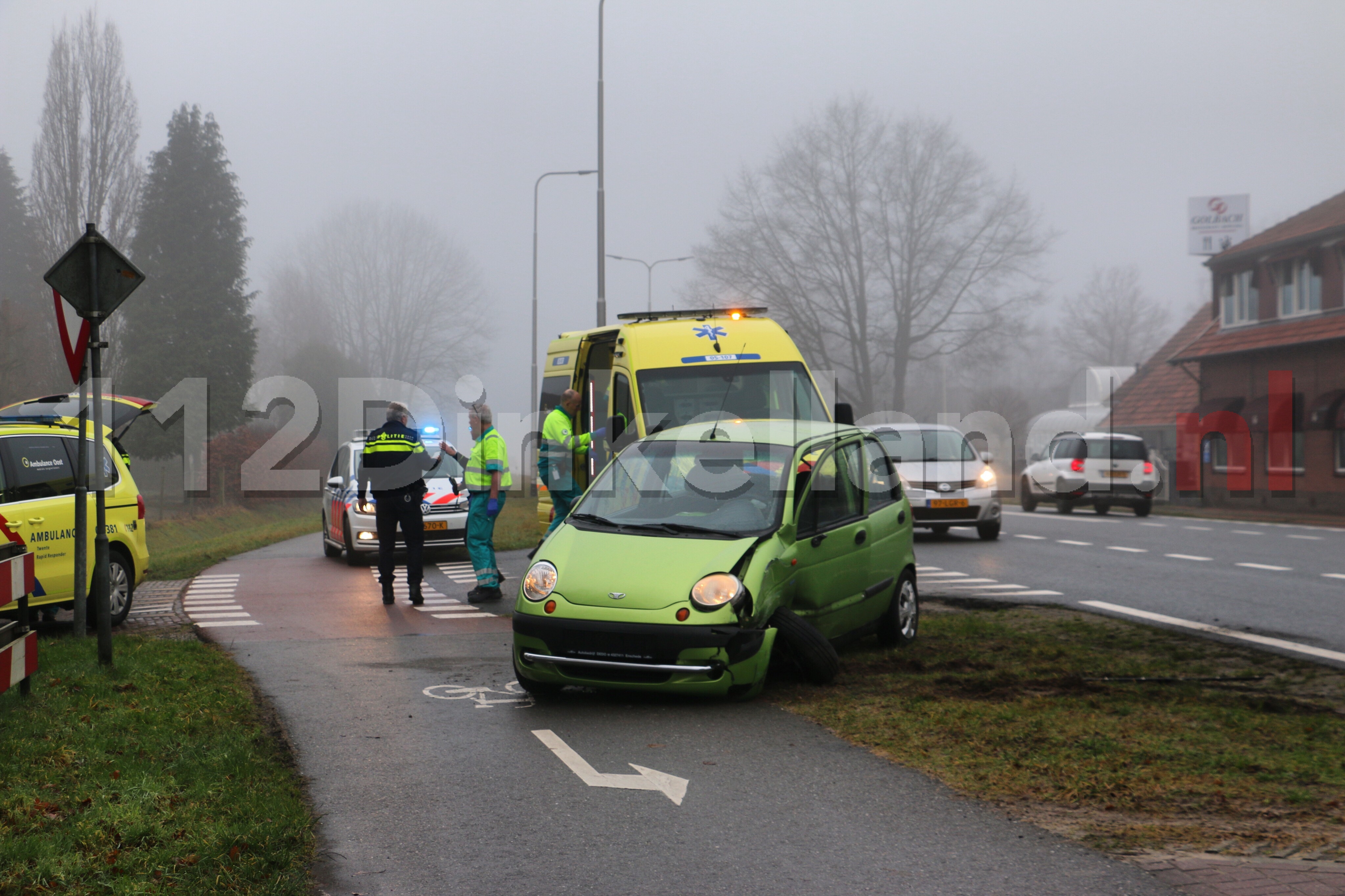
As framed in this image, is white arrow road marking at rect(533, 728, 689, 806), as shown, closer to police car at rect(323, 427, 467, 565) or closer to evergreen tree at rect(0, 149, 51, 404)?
police car at rect(323, 427, 467, 565)

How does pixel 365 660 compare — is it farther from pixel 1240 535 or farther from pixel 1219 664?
pixel 1240 535

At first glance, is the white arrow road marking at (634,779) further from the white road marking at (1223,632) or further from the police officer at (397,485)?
the police officer at (397,485)

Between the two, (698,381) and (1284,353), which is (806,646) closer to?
(698,381)

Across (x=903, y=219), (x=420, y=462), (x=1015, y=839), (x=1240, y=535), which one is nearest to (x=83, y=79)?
(x=903, y=219)

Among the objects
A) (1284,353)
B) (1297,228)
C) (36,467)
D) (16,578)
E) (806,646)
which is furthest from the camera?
(1297,228)

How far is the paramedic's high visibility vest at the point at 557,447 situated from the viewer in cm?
1257

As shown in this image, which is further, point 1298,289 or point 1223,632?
point 1298,289

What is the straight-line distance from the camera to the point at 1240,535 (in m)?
20.8

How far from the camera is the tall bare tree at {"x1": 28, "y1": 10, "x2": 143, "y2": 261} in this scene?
39.0 m

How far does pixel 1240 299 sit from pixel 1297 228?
2.49 m

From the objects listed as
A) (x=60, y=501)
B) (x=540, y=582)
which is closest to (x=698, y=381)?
(x=60, y=501)

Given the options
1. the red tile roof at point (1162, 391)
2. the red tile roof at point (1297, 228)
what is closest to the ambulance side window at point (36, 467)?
the red tile roof at point (1297, 228)

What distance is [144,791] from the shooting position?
5305 millimetres

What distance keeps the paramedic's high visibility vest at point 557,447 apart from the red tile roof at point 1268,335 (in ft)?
82.2
